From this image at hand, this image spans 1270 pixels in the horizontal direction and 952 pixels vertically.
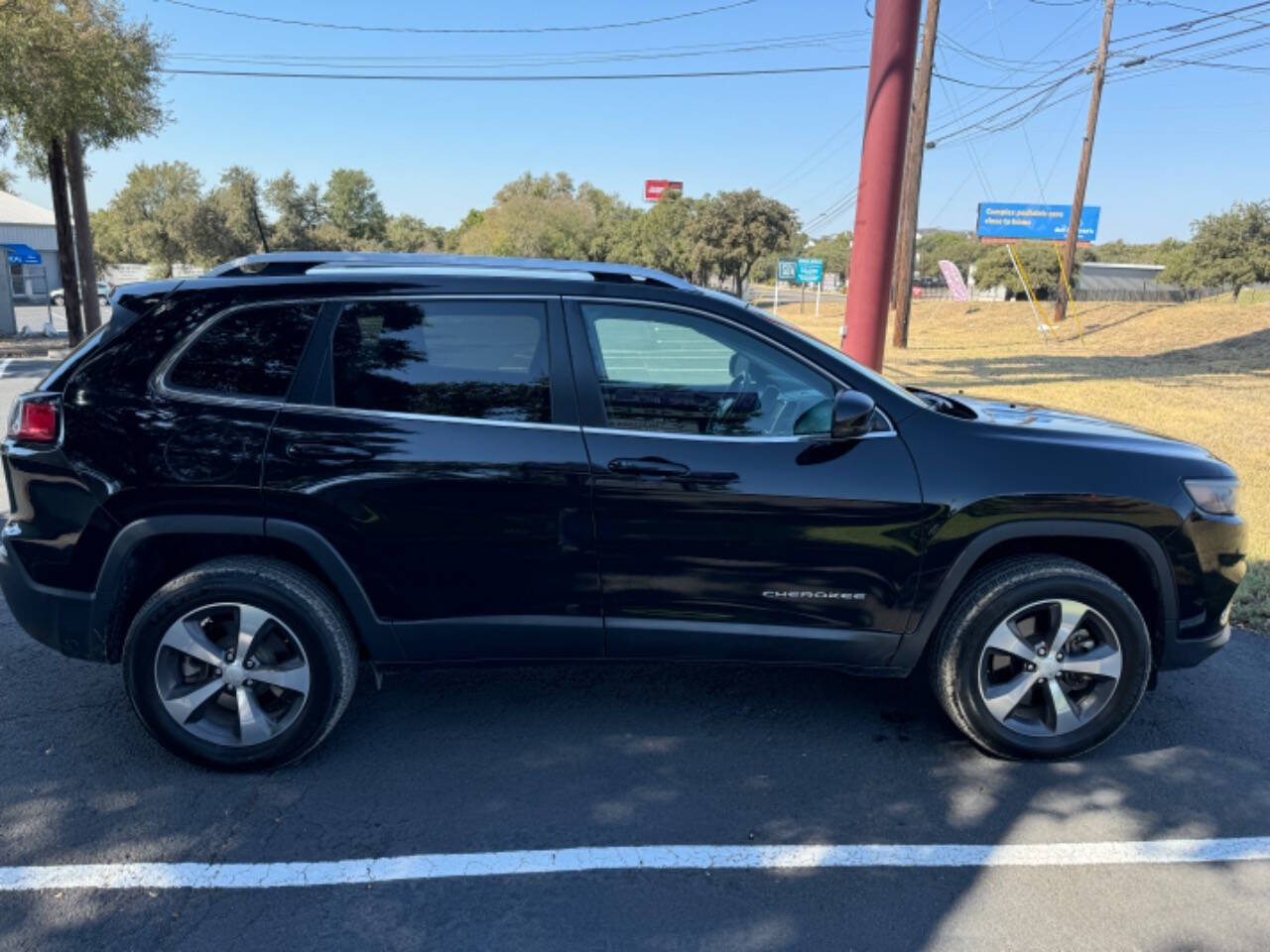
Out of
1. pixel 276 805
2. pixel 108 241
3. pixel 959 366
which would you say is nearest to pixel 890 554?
pixel 276 805

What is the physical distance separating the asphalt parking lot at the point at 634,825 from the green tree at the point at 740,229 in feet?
200

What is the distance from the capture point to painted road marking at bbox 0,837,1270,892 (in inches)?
107

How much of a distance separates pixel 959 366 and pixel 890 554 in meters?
18.0

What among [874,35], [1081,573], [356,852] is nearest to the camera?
[356,852]

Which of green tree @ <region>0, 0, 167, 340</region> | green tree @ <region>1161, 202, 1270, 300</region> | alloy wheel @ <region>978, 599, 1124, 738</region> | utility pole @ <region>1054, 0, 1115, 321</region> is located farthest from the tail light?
green tree @ <region>1161, 202, 1270, 300</region>

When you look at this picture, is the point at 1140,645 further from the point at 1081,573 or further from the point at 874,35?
the point at 874,35

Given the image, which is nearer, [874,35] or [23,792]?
[23,792]

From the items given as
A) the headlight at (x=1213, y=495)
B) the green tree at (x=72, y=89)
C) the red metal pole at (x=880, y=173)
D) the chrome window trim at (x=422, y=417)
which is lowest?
the headlight at (x=1213, y=495)

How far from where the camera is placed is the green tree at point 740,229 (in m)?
62.1

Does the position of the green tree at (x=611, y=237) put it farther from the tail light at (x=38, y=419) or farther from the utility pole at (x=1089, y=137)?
the tail light at (x=38, y=419)

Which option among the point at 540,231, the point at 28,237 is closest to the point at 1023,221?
the point at 540,231

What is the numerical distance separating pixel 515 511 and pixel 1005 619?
6.05 feet

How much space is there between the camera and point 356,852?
286 centimetres

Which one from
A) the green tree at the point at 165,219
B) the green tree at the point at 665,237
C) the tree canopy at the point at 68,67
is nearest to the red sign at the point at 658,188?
the green tree at the point at 665,237
